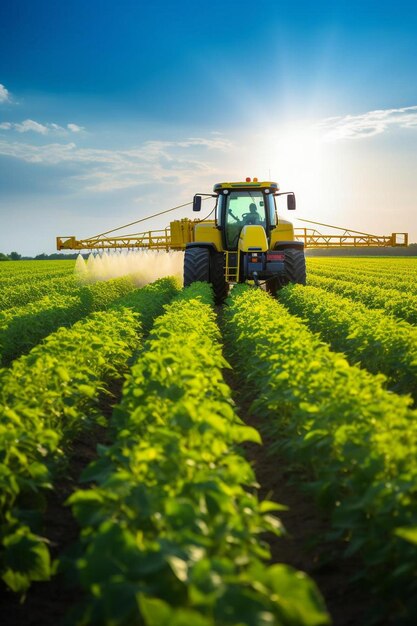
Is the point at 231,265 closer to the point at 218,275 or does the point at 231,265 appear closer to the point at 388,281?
the point at 218,275

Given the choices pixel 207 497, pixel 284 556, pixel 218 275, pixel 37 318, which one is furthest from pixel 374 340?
pixel 218 275

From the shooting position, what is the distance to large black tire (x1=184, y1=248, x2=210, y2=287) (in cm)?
1758

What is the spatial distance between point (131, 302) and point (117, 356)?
6.04 m

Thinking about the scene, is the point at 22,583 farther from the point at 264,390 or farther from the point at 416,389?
the point at 416,389

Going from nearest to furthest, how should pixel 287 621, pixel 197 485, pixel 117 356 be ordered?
pixel 287 621, pixel 197 485, pixel 117 356

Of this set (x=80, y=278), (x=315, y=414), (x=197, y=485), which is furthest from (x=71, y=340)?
(x=80, y=278)

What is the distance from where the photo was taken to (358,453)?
13.8 ft

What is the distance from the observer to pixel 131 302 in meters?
15.4

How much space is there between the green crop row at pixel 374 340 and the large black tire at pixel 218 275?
620 cm

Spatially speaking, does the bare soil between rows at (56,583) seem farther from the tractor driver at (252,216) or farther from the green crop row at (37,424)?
the tractor driver at (252,216)

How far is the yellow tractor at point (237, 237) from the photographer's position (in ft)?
57.7

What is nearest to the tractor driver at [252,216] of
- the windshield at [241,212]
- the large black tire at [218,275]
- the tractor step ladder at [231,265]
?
the windshield at [241,212]

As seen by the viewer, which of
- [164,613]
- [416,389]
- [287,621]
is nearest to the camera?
[164,613]

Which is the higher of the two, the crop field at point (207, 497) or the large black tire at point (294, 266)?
the large black tire at point (294, 266)
